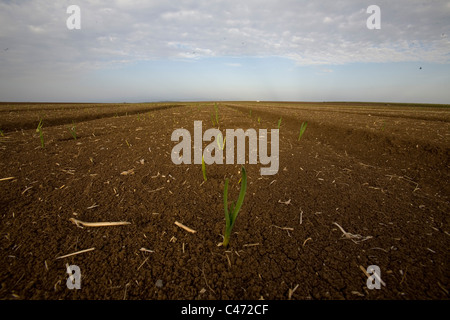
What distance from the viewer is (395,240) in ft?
5.25

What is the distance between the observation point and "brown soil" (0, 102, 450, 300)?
1.24 meters

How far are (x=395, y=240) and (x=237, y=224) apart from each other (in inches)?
51.3

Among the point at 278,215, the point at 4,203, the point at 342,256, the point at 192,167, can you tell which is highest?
the point at 192,167

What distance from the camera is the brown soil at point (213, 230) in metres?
1.24

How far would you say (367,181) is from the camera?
271 cm

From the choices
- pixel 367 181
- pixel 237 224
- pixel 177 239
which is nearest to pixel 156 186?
pixel 177 239

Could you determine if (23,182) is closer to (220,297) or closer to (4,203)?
(4,203)

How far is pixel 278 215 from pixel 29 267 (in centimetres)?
196

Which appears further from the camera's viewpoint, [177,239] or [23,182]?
[23,182]

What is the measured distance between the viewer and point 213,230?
1730mm

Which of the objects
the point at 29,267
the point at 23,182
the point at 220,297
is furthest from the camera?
the point at 23,182

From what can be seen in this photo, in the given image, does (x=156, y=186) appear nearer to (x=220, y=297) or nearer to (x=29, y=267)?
(x=29, y=267)

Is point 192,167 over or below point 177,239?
over

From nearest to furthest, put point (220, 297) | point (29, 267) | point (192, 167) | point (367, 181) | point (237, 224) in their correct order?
point (220, 297)
point (29, 267)
point (237, 224)
point (367, 181)
point (192, 167)
